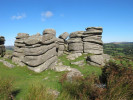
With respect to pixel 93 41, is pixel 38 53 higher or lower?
lower

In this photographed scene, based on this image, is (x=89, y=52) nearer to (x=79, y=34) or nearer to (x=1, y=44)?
(x=79, y=34)

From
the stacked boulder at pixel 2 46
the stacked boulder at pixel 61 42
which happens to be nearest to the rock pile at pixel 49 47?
the stacked boulder at pixel 61 42

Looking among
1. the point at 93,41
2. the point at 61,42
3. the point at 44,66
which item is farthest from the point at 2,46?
the point at 93,41

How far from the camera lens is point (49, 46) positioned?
19594mm

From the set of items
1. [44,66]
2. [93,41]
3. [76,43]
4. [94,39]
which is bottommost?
[44,66]

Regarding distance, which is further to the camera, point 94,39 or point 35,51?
point 94,39

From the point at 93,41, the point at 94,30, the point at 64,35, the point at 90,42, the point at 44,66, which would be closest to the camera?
the point at 44,66

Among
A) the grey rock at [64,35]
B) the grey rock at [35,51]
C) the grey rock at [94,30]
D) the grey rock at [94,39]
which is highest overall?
the grey rock at [94,30]

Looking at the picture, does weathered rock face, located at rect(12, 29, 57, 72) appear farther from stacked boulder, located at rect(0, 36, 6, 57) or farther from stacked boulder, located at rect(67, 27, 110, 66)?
stacked boulder, located at rect(0, 36, 6, 57)

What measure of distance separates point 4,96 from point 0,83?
883 mm

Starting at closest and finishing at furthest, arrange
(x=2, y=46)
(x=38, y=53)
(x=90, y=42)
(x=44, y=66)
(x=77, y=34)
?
(x=38, y=53), (x=44, y=66), (x=90, y=42), (x=2, y=46), (x=77, y=34)

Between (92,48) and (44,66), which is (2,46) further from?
(92,48)

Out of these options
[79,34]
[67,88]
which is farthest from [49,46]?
[67,88]

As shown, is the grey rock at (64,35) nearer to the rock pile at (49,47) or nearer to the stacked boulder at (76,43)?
the rock pile at (49,47)
